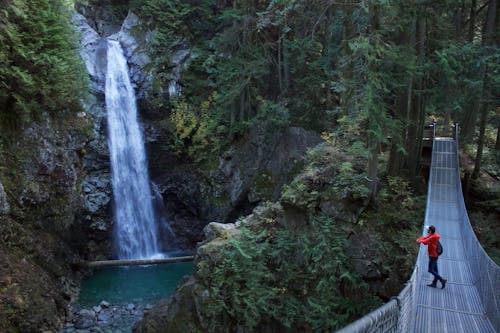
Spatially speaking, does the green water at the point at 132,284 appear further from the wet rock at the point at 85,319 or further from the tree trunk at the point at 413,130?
the tree trunk at the point at 413,130

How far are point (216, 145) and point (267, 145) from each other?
2440 millimetres

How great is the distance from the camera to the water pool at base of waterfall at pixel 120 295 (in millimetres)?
10766

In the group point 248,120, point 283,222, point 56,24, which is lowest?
point 283,222

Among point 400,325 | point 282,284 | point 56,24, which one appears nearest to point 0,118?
point 56,24

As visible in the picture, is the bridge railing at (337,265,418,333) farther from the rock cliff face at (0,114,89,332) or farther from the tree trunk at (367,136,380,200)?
the rock cliff face at (0,114,89,332)

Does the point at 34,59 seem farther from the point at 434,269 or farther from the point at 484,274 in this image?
the point at 484,274

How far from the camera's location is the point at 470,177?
11820 millimetres

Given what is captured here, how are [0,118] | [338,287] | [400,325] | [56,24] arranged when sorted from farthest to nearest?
[56,24]
[0,118]
[338,287]
[400,325]

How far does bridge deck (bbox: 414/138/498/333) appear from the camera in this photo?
18.9 feet

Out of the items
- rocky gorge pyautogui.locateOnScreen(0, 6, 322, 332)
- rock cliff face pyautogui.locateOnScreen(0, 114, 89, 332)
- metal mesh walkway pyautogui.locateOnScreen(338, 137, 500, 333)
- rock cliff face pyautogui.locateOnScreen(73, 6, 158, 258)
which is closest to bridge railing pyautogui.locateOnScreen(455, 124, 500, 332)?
metal mesh walkway pyautogui.locateOnScreen(338, 137, 500, 333)

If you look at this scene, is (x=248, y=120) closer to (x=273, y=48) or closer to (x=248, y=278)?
(x=273, y=48)

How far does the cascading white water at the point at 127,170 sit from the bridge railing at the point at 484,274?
12286mm

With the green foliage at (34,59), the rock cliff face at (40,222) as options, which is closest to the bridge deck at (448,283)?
the rock cliff face at (40,222)

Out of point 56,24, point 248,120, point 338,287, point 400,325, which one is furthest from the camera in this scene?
point 248,120
